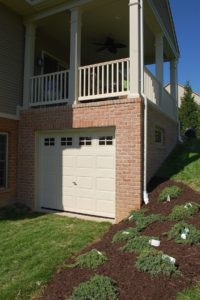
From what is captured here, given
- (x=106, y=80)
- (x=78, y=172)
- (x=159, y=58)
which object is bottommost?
(x=78, y=172)

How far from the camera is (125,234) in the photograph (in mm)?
5801

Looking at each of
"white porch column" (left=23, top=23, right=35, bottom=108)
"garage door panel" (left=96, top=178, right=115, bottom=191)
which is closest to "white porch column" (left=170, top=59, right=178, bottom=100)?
"white porch column" (left=23, top=23, right=35, bottom=108)

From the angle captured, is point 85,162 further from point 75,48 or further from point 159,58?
point 159,58

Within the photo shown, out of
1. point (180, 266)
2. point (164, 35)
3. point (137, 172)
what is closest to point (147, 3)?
point (164, 35)

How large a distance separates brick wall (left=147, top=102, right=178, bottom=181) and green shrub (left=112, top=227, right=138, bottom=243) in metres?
2.75

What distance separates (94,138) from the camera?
8.52 metres

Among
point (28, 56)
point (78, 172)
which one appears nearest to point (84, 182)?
point (78, 172)

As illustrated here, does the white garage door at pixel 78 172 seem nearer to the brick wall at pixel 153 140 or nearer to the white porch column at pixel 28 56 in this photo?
the brick wall at pixel 153 140

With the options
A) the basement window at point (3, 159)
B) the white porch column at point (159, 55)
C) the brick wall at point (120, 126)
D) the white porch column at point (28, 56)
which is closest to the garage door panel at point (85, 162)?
the brick wall at point (120, 126)

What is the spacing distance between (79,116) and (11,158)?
2.60 m

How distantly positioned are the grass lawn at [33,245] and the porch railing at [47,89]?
337cm

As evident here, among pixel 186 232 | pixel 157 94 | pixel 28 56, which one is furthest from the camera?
pixel 157 94

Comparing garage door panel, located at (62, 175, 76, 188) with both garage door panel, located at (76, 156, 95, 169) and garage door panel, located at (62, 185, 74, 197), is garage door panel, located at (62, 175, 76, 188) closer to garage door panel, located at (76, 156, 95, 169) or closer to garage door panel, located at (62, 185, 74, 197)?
garage door panel, located at (62, 185, 74, 197)

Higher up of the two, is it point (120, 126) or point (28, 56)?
point (28, 56)
